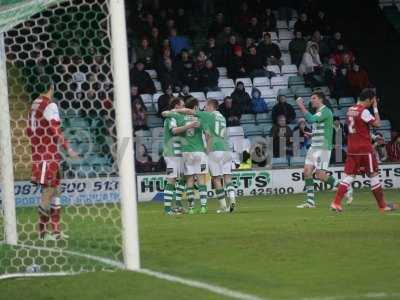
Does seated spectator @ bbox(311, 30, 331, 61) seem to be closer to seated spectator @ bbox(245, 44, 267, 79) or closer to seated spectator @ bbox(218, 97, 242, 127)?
seated spectator @ bbox(245, 44, 267, 79)

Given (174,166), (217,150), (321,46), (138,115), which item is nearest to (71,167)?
Result: (174,166)

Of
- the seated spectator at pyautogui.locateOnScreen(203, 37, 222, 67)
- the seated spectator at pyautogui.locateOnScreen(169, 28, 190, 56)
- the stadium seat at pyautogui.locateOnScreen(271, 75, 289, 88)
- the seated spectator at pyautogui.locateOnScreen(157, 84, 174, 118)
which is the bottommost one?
the seated spectator at pyautogui.locateOnScreen(157, 84, 174, 118)

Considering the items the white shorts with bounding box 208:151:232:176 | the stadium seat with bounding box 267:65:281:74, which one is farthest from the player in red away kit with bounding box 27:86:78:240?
the stadium seat with bounding box 267:65:281:74

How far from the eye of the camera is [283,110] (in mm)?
27641

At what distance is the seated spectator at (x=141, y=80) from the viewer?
2748 cm

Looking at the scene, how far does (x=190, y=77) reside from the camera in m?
28.2

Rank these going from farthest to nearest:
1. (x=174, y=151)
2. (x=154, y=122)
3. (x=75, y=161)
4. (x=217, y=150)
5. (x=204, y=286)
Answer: (x=154, y=122), (x=217, y=150), (x=174, y=151), (x=75, y=161), (x=204, y=286)

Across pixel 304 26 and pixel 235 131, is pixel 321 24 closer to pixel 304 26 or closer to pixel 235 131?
pixel 304 26

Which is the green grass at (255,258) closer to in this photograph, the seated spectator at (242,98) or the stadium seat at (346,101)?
the seated spectator at (242,98)

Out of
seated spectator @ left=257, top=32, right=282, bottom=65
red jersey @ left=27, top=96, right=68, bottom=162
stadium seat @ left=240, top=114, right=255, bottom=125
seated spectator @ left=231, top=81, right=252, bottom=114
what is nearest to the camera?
red jersey @ left=27, top=96, right=68, bottom=162

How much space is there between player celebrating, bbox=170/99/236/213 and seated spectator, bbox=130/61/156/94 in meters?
7.67

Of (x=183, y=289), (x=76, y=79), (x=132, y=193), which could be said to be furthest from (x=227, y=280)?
(x=76, y=79)

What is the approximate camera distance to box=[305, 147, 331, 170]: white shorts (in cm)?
2011

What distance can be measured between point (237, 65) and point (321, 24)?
3.66 m
